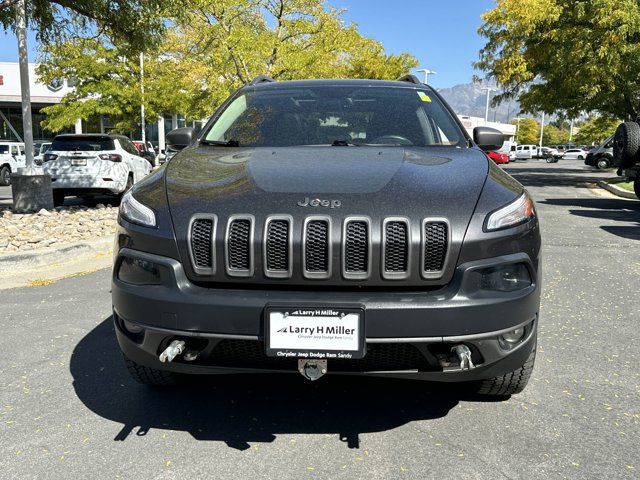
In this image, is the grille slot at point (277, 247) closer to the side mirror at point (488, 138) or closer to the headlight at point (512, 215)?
the headlight at point (512, 215)

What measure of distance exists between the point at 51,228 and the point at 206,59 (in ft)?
38.8

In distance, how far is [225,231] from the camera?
Result: 241cm

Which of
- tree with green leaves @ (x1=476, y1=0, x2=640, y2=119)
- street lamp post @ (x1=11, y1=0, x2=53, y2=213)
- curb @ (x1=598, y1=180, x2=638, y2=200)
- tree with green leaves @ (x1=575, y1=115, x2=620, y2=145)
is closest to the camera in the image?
street lamp post @ (x1=11, y1=0, x2=53, y2=213)

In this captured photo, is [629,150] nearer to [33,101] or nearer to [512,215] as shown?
[512,215]

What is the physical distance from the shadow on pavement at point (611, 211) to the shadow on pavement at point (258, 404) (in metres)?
6.68

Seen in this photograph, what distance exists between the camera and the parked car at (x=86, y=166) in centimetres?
1153

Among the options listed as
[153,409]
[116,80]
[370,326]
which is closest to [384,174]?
[370,326]

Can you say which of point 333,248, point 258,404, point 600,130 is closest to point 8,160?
point 258,404

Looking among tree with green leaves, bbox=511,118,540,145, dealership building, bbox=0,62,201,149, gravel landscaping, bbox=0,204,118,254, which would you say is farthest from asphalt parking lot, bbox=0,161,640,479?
tree with green leaves, bbox=511,118,540,145

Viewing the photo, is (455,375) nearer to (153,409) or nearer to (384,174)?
(384,174)

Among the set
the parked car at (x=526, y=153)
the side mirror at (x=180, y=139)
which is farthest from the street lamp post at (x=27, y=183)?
the parked car at (x=526, y=153)

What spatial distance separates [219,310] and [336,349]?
0.49m

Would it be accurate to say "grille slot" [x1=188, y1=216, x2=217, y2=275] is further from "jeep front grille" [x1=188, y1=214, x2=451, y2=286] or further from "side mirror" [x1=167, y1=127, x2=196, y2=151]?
"side mirror" [x1=167, y1=127, x2=196, y2=151]

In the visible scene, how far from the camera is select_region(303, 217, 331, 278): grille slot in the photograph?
2.36m
